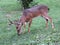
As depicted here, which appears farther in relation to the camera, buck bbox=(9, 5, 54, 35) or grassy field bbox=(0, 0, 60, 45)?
buck bbox=(9, 5, 54, 35)

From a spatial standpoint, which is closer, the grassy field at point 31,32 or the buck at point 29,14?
the grassy field at point 31,32

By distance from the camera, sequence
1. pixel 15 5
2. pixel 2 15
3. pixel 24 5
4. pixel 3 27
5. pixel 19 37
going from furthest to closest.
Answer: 1. pixel 15 5
2. pixel 24 5
3. pixel 2 15
4. pixel 3 27
5. pixel 19 37

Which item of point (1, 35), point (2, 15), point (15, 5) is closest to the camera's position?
point (1, 35)

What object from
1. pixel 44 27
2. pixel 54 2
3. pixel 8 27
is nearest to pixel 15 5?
pixel 54 2

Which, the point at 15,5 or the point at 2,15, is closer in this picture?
the point at 2,15

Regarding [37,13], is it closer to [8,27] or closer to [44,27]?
[44,27]

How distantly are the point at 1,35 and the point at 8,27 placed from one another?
1.70 m

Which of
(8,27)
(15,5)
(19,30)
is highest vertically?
(19,30)

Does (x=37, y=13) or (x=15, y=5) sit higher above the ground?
(x=37, y=13)

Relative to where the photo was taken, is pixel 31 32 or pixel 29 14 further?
pixel 29 14

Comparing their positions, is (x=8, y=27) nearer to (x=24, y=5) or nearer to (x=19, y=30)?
(x=19, y=30)

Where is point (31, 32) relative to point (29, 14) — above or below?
below

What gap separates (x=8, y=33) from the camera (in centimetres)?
1102

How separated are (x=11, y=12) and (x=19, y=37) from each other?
680cm
